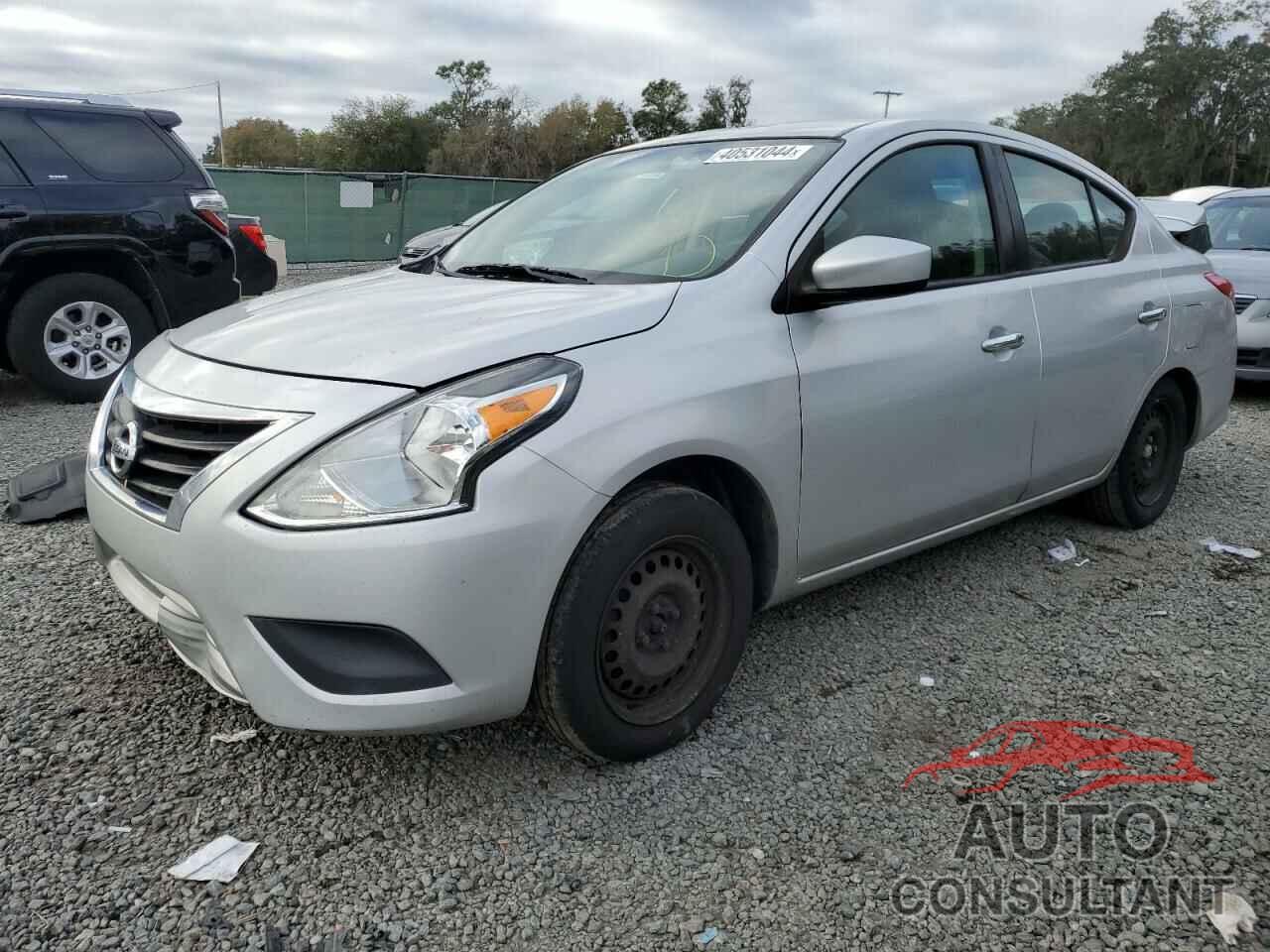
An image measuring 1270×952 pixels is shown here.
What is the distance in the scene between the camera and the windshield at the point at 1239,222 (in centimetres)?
871

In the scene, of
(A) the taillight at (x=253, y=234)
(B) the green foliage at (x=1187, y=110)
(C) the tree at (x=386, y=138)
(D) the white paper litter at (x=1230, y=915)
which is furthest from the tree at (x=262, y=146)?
(D) the white paper litter at (x=1230, y=915)

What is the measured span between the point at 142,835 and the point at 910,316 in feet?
8.20

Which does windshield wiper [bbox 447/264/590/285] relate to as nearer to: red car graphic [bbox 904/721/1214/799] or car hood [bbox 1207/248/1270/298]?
red car graphic [bbox 904/721/1214/799]

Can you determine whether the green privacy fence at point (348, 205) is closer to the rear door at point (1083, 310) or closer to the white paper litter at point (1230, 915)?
the rear door at point (1083, 310)

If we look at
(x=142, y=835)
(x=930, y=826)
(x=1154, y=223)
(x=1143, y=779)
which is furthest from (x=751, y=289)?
(x=1154, y=223)

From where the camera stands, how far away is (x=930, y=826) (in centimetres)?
248

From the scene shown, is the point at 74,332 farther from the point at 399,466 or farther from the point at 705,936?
the point at 705,936

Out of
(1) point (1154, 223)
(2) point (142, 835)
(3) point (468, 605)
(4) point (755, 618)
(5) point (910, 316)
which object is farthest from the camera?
(1) point (1154, 223)

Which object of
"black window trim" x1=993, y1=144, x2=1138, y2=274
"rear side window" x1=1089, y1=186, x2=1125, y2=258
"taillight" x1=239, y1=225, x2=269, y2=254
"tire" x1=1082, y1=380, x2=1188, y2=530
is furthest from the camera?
"taillight" x1=239, y1=225, x2=269, y2=254

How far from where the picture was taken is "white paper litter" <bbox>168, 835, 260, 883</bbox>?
7.34 ft

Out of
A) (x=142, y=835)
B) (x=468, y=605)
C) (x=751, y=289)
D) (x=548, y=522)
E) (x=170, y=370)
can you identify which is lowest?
(x=142, y=835)

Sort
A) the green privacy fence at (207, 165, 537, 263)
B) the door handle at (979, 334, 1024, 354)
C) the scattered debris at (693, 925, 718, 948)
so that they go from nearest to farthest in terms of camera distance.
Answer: the scattered debris at (693, 925, 718, 948), the door handle at (979, 334, 1024, 354), the green privacy fence at (207, 165, 537, 263)

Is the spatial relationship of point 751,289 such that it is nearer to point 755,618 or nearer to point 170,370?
point 755,618

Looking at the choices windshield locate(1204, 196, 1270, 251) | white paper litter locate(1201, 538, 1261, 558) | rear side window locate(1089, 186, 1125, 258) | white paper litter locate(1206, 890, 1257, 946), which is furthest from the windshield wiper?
windshield locate(1204, 196, 1270, 251)
